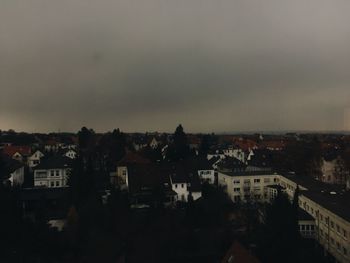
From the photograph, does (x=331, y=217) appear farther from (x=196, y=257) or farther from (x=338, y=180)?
(x=338, y=180)

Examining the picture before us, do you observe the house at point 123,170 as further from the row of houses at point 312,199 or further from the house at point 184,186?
the row of houses at point 312,199

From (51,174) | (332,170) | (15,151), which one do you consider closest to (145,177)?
(51,174)

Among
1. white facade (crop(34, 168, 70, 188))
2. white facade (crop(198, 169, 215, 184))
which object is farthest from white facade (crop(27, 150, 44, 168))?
white facade (crop(198, 169, 215, 184))

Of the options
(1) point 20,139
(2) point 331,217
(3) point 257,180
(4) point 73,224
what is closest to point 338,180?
(3) point 257,180

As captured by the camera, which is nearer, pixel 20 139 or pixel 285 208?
pixel 285 208

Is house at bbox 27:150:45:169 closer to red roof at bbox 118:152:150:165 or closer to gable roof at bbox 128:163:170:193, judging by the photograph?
red roof at bbox 118:152:150:165

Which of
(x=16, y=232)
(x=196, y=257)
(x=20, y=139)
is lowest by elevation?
(x=196, y=257)

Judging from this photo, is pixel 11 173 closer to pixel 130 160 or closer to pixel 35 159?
pixel 130 160

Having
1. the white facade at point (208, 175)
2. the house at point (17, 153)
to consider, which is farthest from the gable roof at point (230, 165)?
the house at point (17, 153)
